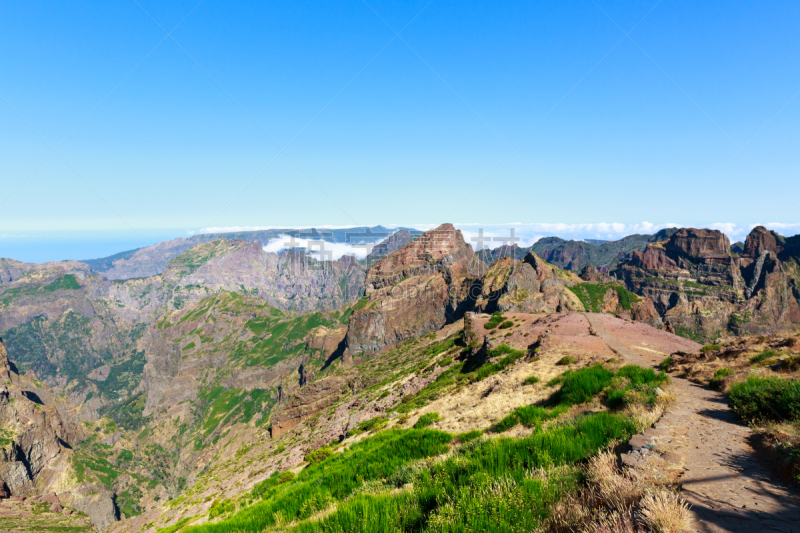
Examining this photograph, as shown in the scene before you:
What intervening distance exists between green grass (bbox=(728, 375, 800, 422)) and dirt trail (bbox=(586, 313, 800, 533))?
1.24 ft

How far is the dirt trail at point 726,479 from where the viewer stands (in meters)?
4.27

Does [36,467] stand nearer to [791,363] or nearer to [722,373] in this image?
[722,373]

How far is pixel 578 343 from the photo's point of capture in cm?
2681

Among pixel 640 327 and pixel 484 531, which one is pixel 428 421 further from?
pixel 640 327

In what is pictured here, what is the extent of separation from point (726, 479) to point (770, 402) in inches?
189

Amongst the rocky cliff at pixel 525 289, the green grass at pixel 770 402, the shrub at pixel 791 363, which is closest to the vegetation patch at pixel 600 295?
the rocky cliff at pixel 525 289

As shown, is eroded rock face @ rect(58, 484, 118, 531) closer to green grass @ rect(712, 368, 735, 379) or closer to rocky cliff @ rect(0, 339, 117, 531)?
rocky cliff @ rect(0, 339, 117, 531)

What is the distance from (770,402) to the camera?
27.3ft

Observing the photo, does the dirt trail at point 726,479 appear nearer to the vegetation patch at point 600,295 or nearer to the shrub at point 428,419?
the shrub at point 428,419

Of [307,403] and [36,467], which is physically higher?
[307,403]

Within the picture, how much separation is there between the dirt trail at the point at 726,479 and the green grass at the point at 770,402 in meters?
0.38

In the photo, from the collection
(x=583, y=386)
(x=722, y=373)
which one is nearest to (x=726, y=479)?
→ (x=583, y=386)

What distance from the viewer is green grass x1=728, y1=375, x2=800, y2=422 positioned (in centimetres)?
759

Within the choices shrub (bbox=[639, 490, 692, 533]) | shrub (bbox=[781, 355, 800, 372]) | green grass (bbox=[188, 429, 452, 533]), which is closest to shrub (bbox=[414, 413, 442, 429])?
green grass (bbox=[188, 429, 452, 533])
